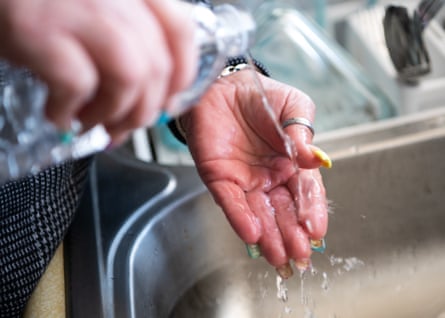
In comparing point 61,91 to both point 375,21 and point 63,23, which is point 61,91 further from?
point 375,21

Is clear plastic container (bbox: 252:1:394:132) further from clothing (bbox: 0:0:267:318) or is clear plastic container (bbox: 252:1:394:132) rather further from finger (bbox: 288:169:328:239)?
clothing (bbox: 0:0:267:318)

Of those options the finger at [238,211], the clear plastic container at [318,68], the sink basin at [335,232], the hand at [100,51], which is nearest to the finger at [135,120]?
the hand at [100,51]

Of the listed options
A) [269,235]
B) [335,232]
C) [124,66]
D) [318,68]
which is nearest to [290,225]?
[269,235]

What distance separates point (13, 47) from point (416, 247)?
0.63 meters

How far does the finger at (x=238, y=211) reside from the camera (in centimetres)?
55

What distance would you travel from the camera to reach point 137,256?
65 cm

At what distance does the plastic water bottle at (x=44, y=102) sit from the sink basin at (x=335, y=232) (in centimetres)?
30

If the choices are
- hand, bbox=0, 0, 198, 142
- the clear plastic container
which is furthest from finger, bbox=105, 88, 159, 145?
the clear plastic container

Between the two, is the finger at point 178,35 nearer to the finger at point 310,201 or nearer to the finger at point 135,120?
the finger at point 135,120

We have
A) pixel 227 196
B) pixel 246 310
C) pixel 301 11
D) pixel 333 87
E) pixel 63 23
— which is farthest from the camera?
pixel 301 11

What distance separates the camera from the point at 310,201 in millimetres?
561

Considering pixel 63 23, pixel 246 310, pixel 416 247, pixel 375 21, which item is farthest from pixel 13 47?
pixel 375 21

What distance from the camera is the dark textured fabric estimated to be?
0.60 meters

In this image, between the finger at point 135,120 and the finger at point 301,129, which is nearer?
the finger at point 135,120
